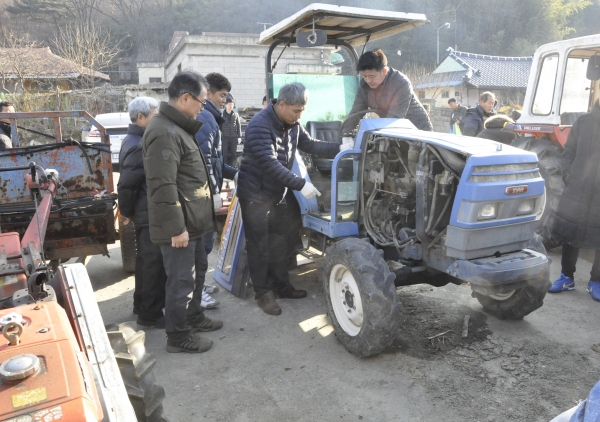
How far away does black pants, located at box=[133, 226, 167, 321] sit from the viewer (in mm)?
3912

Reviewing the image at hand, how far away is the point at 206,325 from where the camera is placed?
393cm

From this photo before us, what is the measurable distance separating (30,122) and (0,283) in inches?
585

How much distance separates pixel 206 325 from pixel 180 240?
103 cm

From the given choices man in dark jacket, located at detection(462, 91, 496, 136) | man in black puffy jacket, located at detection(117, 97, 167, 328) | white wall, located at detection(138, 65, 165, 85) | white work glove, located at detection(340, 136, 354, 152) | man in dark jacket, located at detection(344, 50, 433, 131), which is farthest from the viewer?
white wall, located at detection(138, 65, 165, 85)

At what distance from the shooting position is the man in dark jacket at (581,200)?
4.34 meters

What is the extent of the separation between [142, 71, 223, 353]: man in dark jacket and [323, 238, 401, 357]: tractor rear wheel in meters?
0.97

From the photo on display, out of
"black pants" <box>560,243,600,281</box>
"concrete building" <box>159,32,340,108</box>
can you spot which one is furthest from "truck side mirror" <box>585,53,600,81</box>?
"concrete building" <box>159,32,340,108</box>

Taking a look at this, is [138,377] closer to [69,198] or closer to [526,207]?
[526,207]

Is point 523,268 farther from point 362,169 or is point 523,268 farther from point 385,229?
point 362,169

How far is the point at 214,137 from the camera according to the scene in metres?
4.09

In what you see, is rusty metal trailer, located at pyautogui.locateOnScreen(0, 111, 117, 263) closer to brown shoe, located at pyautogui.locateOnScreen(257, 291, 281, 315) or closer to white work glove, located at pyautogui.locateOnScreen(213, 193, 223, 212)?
white work glove, located at pyautogui.locateOnScreen(213, 193, 223, 212)

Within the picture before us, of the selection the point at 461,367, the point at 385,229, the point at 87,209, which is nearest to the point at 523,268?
the point at 461,367

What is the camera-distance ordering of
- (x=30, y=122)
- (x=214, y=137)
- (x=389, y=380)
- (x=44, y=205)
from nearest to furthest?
(x=44, y=205) < (x=389, y=380) < (x=214, y=137) < (x=30, y=122)

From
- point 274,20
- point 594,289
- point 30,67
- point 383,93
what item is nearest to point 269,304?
point 383,93
